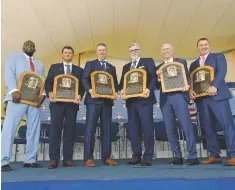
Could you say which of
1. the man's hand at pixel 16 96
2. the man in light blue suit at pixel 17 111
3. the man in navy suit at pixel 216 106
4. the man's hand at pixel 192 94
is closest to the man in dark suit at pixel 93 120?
the man in light blue suit at pixel 17 111

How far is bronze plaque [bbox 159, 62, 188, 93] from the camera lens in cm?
357

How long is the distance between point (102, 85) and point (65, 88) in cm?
52

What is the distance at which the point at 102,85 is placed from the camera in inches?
147

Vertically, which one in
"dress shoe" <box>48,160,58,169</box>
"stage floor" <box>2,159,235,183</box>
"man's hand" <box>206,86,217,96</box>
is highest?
"man's hand" <box>206,86,217,96</box>

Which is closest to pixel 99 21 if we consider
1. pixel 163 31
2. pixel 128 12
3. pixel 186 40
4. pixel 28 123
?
pixel 128 12

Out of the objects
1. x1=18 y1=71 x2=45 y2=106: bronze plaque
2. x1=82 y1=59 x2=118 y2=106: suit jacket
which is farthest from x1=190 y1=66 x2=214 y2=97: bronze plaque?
x1=18 y1=71 x2=45 y2=106: bronze plaque

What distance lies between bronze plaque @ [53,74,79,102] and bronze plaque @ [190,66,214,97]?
1.68m

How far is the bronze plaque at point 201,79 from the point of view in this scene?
11.9 feet

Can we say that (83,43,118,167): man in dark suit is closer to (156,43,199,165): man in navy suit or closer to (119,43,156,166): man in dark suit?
(119,43,156,166): man in dark suit

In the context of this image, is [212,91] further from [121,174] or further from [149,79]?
[121,174]

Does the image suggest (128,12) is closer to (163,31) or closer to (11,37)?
(163,31)

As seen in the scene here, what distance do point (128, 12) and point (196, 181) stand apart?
5.77 meters

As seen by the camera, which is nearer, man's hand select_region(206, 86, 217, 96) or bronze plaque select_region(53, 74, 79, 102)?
man's hand select_region(206, 86, 217, 96)

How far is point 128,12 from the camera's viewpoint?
22.8 feet
